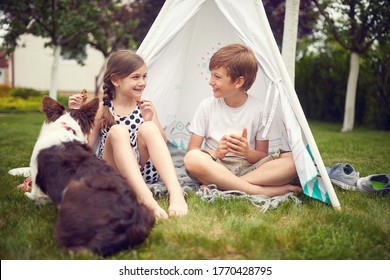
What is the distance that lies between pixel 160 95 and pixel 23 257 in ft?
7.91

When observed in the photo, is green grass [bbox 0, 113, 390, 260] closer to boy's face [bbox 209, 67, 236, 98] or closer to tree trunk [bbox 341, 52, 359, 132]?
boy's face [bbox 209, 67, 236, 98]

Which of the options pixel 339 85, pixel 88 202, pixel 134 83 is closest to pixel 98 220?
pixel 88 202

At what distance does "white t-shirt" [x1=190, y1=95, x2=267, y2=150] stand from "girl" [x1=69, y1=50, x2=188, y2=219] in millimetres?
401

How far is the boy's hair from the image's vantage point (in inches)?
135

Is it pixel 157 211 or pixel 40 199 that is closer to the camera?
pixel 157 211

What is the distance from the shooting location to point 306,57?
12.5 metres

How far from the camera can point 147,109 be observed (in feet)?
11.3

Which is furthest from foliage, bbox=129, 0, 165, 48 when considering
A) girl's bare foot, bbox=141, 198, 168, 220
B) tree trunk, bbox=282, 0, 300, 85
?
girl's bare foot, bbox=141, 198, 168, 220

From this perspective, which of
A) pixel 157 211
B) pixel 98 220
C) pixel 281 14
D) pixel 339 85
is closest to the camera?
pixel 98 220

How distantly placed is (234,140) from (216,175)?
31cm

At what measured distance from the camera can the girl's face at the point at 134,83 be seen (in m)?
3.38

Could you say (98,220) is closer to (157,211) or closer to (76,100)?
(157,211)

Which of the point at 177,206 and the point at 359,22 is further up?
the point at 359,22
